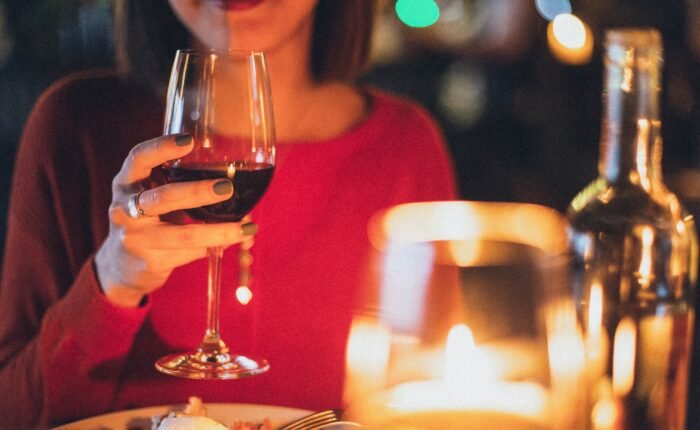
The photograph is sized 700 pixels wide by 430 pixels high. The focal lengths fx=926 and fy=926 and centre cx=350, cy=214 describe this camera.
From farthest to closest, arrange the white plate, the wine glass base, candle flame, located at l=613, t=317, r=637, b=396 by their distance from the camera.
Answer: the wine glass base → the white plate → candle flame, located at l=613, t=317, r=637, b=396

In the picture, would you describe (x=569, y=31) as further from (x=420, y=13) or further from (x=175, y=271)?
(x=175, y=271)

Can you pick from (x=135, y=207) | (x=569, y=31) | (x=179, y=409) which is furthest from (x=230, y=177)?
(x=569, y=31)

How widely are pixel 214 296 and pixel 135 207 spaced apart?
0.43 ft

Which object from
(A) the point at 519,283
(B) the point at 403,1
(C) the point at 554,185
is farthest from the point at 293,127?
(B) the point at 403,1

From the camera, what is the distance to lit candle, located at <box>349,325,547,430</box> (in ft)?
1.51

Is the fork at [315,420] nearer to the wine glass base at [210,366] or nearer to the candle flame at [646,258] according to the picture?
the wine glass base at [210,366]

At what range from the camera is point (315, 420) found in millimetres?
815

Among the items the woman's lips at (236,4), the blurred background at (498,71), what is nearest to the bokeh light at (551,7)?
the blurred background at (498,71)

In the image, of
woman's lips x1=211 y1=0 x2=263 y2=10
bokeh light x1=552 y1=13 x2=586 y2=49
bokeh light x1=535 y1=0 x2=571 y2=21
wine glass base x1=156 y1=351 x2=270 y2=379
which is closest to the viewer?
wine glass base x1=156 y1=351 x2=270 y2=379

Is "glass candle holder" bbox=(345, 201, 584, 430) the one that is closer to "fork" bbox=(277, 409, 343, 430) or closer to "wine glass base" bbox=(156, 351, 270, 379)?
"fork" bbox=(277, 409, 343, 430)

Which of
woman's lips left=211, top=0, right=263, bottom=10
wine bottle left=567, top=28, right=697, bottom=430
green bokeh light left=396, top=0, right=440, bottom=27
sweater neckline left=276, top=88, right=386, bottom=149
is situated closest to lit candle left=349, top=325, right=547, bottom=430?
wine bottle left=567, top=28, right=697, bottom=430

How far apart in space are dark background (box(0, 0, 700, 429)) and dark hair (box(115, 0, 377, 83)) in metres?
1.60

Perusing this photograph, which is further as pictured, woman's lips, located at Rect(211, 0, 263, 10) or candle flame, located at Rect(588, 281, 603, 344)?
woman's lips, located at Rect(211, 0, 263, 10)

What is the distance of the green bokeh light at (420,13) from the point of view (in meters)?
5.96
